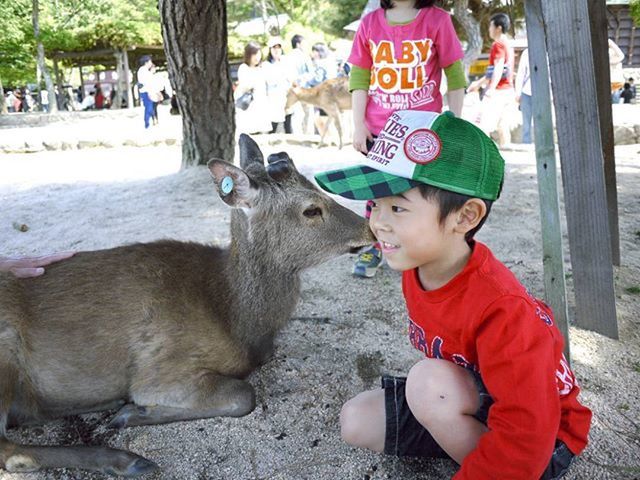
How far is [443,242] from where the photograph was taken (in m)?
1.89

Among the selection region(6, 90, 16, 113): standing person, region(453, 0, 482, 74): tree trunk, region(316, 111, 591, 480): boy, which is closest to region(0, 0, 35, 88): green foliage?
region(6, 90, 16, 113): standing person

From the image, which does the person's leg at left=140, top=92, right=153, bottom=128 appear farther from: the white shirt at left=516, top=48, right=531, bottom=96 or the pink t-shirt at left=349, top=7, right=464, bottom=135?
the pink t-shirt at left=349, top=7, right=464, bottom=135

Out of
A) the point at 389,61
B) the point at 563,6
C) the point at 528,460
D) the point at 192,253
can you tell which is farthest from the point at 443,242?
the point at 389,61

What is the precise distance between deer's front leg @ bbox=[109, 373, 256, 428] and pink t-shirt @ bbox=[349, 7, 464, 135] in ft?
6.98

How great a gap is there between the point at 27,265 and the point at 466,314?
6.96ft

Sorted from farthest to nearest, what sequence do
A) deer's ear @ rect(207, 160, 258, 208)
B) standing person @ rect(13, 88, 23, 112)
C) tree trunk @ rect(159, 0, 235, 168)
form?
standing person @ rect(13, 88, 23, 112) → tree trunk @ rect(159, 0, 235, 168) → deer's ear @ rect(207, 160, 258, 208)

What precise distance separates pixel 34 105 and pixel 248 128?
36.1 meters

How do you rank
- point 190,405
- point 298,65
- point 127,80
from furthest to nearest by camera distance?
point 127,80, point 298,65, point 190,405

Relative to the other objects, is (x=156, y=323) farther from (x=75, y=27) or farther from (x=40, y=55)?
(x=75, y=27)

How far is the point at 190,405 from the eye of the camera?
2.58m

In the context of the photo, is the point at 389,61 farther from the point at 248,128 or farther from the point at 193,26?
the point at 248,128

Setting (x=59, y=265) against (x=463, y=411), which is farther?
(x=59, y=265)

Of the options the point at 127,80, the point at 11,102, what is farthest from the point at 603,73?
the point at 11,102

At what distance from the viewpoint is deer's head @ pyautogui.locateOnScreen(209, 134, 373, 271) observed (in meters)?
2.94
